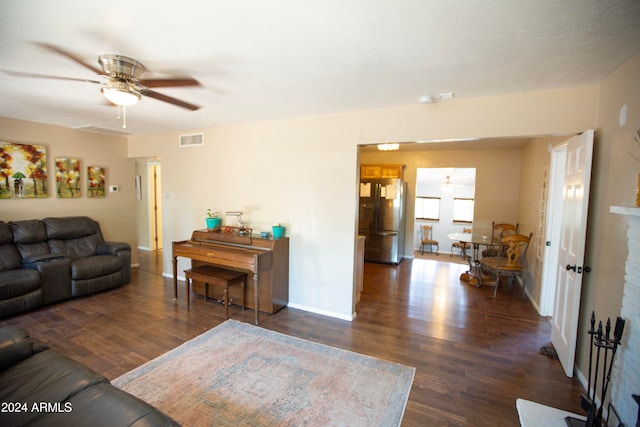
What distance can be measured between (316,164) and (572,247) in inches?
103

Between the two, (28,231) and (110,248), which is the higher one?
(28,231)

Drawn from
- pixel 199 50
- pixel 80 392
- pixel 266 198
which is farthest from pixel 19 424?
pixel 266 198

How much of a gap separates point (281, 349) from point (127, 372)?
1270mm

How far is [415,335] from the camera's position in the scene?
3.10 meters

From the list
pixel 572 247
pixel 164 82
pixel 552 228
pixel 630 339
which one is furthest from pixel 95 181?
pixel 552 228

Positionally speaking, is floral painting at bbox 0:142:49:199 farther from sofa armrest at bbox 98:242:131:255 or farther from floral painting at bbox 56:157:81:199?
sofa armrest at bbox 98:242:131:255

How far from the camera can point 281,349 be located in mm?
2758

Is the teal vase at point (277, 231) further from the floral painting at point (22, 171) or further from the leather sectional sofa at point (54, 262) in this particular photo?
the floral painting at point (22, 171)

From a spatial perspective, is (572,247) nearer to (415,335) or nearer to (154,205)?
(415,335)

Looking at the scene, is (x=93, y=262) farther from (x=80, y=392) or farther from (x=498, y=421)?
(x=498, y=421)

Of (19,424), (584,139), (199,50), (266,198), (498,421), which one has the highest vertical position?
(199,50)

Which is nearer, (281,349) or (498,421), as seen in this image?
(498,421)

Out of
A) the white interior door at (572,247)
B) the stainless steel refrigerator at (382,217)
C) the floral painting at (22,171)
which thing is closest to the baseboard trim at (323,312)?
the white interior door at (572,247)

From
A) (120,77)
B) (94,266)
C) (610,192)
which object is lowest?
(94,266)
